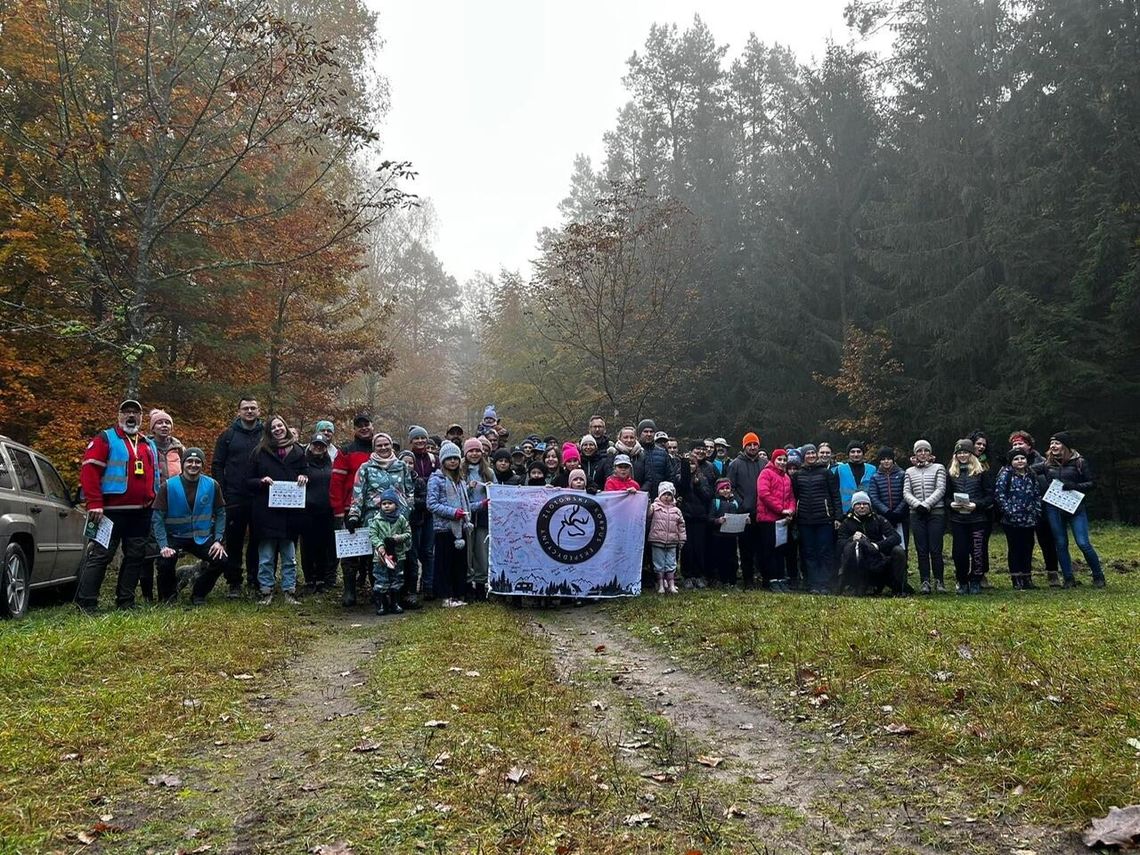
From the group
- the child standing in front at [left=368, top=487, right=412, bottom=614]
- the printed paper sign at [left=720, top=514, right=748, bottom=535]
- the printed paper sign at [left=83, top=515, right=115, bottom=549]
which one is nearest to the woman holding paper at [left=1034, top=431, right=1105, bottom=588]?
the printed paper sign at [left=720, top=514, right=748, bottom=535]

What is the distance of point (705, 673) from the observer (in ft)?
22.1

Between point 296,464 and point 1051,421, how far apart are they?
778 inches

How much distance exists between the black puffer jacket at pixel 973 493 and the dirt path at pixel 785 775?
641 centimetres

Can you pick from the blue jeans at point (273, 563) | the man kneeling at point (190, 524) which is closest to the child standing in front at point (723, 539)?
the blue jeans at point (273, 563)

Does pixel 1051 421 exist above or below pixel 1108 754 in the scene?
above

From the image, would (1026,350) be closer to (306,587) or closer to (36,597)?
(306,587)

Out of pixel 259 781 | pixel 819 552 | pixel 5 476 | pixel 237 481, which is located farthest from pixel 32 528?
pixel 819 552

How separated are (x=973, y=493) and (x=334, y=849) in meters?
10.8

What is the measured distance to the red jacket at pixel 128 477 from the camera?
878 centimetres

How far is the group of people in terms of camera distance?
967 cm

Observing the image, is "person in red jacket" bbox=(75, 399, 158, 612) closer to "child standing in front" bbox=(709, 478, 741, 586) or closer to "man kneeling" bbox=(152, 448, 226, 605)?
"man kneeling" bbox=(152, 448, 226, 605)

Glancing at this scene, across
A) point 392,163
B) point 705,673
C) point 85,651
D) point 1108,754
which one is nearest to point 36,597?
point 85,651

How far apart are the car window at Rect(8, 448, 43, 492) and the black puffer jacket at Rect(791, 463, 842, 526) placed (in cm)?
1016

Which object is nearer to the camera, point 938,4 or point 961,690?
point 961,690
